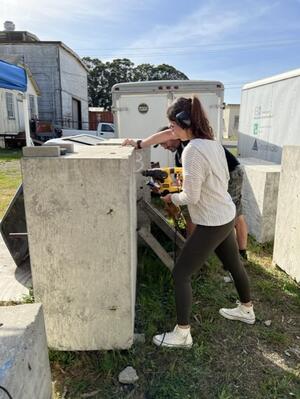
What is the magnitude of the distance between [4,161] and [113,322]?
13.6 metres

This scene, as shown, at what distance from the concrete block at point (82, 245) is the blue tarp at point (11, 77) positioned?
4.48 metres

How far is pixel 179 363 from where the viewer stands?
2.52 metres

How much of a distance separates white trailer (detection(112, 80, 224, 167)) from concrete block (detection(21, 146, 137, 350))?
4.44 meters

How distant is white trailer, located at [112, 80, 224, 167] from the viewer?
623 centimetres

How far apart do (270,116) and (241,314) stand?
538 cm

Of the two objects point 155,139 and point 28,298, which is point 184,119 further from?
point 28,298

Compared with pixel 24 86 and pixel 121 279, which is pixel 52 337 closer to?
pixel 121 279

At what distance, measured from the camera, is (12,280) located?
A: 12.0 ft

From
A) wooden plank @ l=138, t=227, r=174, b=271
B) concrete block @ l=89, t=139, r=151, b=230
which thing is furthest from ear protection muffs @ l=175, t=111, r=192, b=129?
wooden plank @ l=138, t=227, r=174, b=271

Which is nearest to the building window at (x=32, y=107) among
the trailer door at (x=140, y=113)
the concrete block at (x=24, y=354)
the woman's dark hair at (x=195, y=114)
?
the trailer door at (x=140, y=113)

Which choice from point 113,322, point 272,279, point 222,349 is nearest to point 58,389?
point 113,322

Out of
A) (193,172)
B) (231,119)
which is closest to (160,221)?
(193,172)

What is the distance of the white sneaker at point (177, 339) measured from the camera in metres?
2.63

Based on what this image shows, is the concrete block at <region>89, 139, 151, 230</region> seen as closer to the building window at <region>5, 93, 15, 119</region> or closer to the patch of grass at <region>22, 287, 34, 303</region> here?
the patch of grass at <region>22, 287, 34, 303</region>
